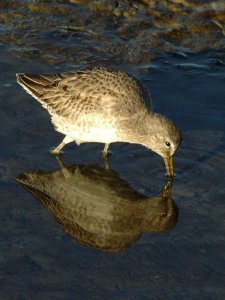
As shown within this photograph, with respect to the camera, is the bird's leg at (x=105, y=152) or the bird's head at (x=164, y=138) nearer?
the bird's head at (x=164, y=138)

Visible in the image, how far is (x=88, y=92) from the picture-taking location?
1037 cm

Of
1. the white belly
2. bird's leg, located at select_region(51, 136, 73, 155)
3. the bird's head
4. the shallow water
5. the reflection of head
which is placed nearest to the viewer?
the shallow water

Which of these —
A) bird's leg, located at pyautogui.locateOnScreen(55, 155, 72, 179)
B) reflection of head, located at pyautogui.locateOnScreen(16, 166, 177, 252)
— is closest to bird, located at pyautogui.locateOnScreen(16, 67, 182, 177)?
bird's leg, located at pyautogui.locateOnScreen(55, 155, 72, 179)

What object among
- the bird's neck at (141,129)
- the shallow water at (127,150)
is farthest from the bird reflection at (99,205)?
the bird's neck at (141,129)

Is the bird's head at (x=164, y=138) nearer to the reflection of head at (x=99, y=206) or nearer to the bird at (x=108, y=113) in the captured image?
the bird at (x=108, y=113)

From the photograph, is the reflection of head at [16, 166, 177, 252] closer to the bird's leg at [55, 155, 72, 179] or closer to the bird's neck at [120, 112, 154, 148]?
the bird's leg at [55, 155, 72, 179]

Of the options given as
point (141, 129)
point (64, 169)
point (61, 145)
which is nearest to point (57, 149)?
point (61, 145)

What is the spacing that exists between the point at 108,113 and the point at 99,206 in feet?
4.08

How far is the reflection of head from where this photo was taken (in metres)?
9.17

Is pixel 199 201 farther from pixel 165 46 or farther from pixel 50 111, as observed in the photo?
pixel 165 46

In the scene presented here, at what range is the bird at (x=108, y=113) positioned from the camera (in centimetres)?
1019

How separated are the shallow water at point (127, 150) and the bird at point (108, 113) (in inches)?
14.6

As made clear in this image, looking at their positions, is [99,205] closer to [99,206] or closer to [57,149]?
[99,206]

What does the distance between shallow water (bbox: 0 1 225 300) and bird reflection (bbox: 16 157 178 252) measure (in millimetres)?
108
